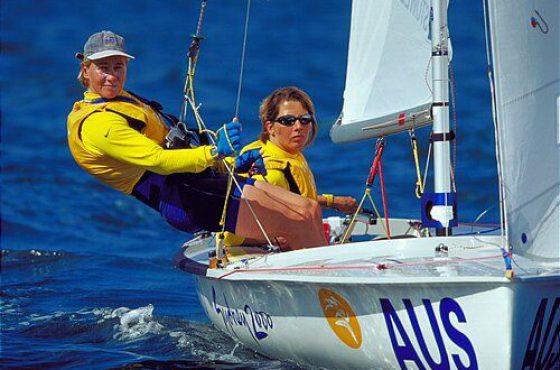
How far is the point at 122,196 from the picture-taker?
38.4 feet

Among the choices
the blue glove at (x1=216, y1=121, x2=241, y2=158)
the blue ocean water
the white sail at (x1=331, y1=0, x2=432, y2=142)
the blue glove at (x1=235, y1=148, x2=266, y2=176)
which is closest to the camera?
the blue glove at (x1=216, y1=121, x2=241, y2=158)

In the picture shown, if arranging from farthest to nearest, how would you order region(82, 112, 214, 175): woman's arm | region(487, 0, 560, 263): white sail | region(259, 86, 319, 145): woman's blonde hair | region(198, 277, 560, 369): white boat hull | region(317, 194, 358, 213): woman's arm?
region(317, 194, 358, 213): woman's arm → region(259, 86, 319, 145): woman's blonde hair → region(82, 112, 214, 175): woman's arm → region(487, 0, 560, 263): white sail → region(198, 277, 560, 369): white boat hull

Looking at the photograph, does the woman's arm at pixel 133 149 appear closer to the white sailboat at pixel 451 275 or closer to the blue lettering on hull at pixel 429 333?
the white sailboat at pixel 451 275

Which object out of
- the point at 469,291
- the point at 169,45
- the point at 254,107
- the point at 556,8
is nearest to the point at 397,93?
the point at 556,8

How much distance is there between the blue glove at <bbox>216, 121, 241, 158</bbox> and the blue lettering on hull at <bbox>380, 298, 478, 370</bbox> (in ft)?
3.42

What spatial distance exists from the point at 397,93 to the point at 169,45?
38.8 ft

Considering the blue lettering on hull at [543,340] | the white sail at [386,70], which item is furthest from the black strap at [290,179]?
the blue lettering on hull at [543,340]

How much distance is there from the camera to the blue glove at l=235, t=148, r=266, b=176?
18.7 feet

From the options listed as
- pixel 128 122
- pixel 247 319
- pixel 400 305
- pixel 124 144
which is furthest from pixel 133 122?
pixel 400 305

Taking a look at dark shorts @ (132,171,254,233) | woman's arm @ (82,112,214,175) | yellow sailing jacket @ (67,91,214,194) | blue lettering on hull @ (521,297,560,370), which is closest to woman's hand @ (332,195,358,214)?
dark shorts @ (132,171,254,233)

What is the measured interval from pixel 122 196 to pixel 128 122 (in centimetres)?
601

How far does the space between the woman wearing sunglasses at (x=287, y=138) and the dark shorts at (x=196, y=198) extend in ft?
0.67

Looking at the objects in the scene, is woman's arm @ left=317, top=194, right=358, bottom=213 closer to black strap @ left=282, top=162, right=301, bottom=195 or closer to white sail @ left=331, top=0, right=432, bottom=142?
white sail @ left=331, top=0, right=432, bottom=142

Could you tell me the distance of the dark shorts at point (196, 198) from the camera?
19.2 ft
